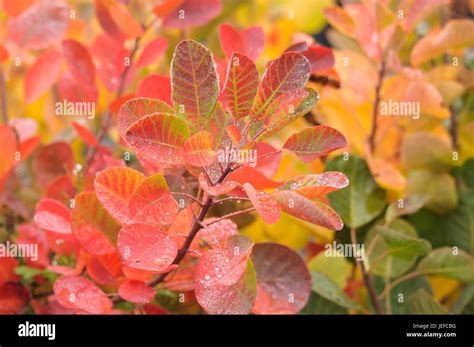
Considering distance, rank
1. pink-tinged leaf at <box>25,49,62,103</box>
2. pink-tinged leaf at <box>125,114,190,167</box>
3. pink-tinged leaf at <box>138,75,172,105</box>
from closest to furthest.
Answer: pink-tinged leaf at <box>125,114,190,167</box>
pink-tinged leaf at <box>138,75,172,105</box>
pink-tinged leaf at <box>25,49,62,103</box>

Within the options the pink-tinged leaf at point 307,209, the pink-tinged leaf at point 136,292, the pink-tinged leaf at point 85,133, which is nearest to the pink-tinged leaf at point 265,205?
the pink-tinged leaf at point 307,209

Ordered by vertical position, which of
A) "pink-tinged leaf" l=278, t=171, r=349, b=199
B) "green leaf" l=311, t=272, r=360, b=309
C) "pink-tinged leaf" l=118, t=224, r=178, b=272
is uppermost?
"pink-tinged leaf" l=278, t=171, r=349, b=199

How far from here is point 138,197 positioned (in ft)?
1.29

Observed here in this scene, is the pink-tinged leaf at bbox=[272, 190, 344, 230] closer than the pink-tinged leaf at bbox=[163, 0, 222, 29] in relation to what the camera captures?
Yes

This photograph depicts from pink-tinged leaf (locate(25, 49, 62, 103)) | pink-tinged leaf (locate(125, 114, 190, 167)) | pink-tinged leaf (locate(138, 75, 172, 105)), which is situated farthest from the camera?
pink-tinged leaf (locate(25, 49, 62, 103))

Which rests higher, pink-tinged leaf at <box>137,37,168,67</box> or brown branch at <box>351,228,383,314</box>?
pink-tinged leaf at <box>137,37,168,67</box>

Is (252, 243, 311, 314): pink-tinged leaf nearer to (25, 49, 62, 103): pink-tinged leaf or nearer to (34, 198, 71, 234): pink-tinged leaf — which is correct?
(34, 198, 71, 234): pink-tinged leaf

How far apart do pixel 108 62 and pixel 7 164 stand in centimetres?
13

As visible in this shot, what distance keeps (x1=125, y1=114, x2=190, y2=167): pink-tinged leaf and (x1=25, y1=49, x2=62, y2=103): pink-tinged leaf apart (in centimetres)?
25

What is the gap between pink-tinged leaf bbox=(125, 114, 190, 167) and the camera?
366 millimetres

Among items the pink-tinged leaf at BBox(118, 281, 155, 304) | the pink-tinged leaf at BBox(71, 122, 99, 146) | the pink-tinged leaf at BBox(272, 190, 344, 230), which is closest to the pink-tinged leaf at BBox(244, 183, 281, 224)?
the pink-tinged leaf at BBox(272, 190, 344, 230)

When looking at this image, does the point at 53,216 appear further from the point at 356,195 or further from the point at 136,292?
the point at 356,195

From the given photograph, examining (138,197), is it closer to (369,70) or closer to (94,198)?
(94,198)

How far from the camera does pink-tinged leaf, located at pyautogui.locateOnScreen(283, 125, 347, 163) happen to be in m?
0.39
